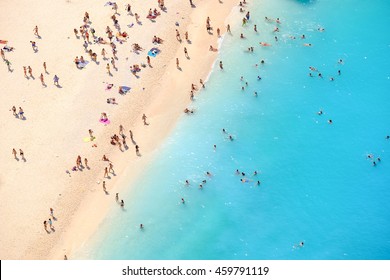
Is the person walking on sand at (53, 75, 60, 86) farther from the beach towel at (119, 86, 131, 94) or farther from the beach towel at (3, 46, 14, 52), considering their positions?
the beach towel at (3, 46, 14, 52)

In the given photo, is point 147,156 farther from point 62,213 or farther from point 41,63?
point 41,63

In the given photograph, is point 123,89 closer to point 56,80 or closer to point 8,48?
point 56,80

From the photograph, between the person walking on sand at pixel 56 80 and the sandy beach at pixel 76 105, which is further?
the person walking on sand at pixel 56 80

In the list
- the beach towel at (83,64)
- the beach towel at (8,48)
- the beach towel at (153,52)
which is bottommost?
the beach towel at (83,64)

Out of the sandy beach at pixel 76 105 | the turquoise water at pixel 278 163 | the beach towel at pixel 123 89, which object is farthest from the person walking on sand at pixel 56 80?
the turquoise water at pixel 278 163

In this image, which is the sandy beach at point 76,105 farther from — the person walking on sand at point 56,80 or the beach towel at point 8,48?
the beach towel at point 8,48

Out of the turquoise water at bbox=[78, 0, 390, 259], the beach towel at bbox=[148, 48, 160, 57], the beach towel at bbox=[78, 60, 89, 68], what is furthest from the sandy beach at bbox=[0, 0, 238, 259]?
the turquoise water at bbox=[78, 0, 390, 259]
